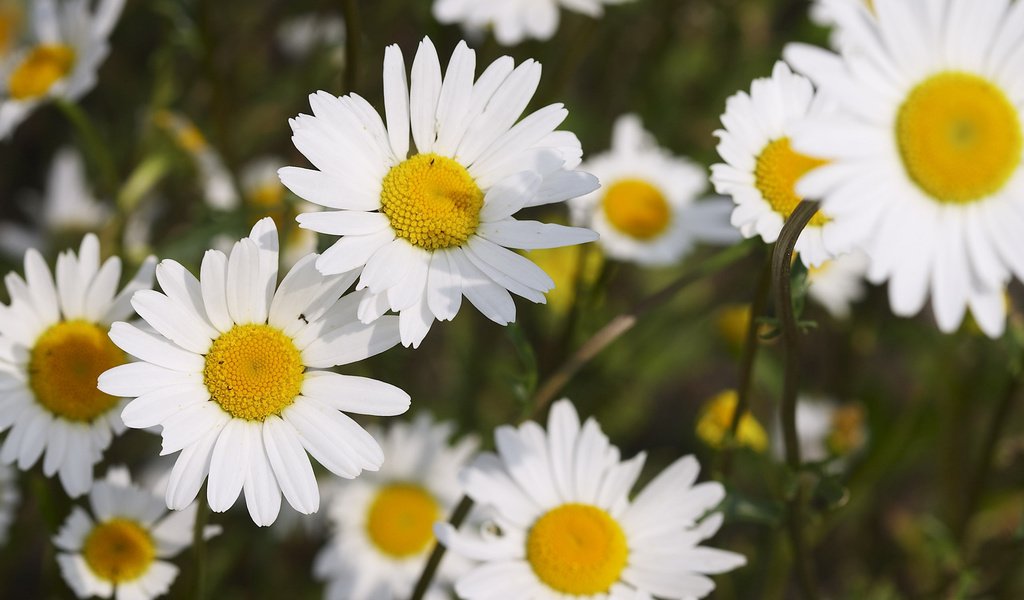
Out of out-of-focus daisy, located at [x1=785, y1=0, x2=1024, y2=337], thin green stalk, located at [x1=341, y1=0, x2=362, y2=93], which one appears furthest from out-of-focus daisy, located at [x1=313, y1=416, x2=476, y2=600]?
out-of-focus daisy, located at [x1=785, y1=0, x2=1024, y2=337]

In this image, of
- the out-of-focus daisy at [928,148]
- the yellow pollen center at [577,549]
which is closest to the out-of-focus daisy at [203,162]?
the yellow pollen center at [577,549]

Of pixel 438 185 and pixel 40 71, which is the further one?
pixel 40 71

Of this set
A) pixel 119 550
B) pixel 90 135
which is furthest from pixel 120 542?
pixel 90 135

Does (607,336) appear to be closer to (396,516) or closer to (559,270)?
(396,516)

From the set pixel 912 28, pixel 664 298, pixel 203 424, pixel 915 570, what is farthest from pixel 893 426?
pixel 203 424

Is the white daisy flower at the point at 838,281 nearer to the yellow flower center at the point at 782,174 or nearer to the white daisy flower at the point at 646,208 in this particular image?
the white daisy flower at the point at 646,208

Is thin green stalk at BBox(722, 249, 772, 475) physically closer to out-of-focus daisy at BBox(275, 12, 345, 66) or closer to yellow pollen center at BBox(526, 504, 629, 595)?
→ yellow pollen center at BBox(526, 504, 629, 595)
